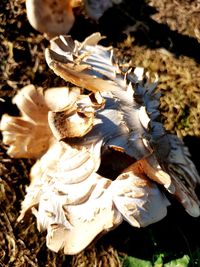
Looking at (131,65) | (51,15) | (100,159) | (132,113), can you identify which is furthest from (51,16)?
(100,159)

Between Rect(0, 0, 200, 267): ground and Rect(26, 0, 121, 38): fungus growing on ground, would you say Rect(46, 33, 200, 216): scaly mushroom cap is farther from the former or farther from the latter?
Rect(26, 0, 121, 38): fungus growing on ground

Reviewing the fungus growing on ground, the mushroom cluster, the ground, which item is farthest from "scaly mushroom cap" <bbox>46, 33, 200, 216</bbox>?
the fungus growing on ground

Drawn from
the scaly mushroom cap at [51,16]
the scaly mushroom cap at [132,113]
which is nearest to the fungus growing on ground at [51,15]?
A: the scaly mushroom cap at [51,16]

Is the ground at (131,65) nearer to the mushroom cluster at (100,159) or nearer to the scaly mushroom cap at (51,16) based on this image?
the scaly mushroom cap at (51,16)

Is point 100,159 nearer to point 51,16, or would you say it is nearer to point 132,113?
point 132,113

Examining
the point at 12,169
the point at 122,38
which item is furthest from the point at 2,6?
the point at 12,169
